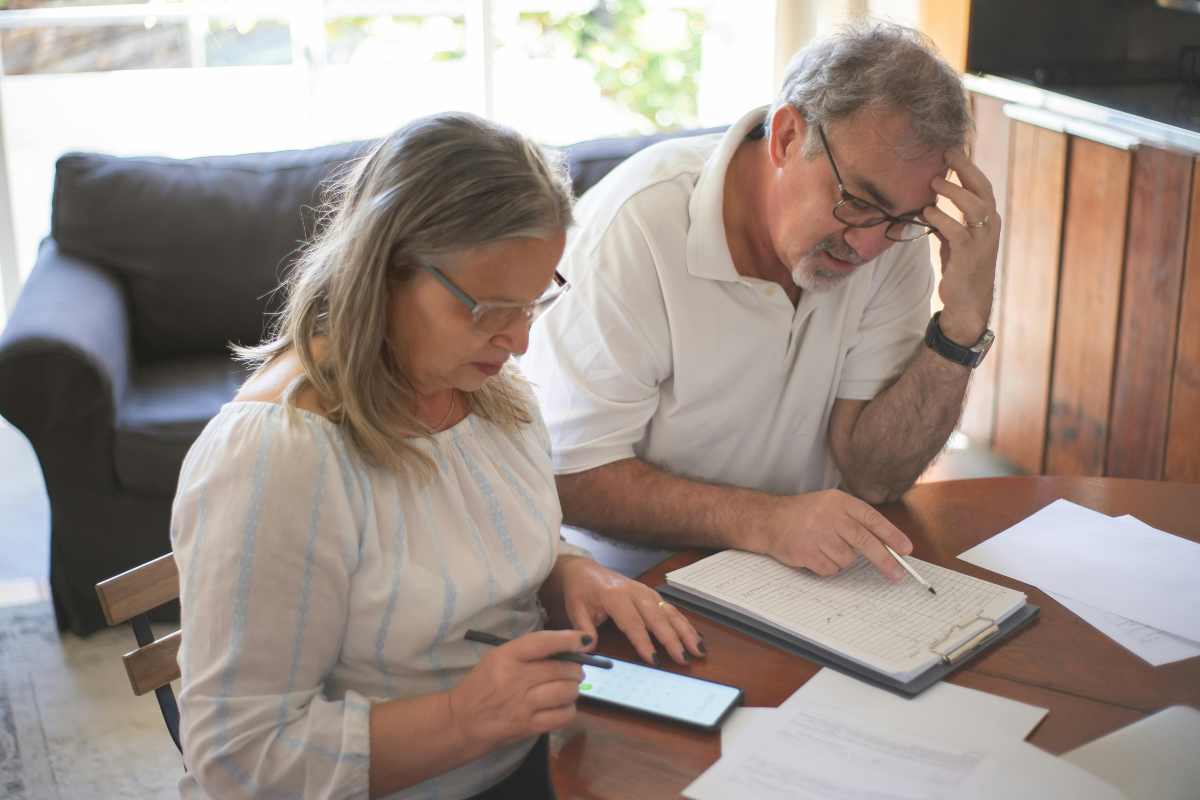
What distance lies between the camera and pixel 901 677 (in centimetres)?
115

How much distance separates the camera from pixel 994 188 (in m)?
3.25

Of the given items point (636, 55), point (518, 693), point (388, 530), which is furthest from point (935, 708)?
point (636, 55)

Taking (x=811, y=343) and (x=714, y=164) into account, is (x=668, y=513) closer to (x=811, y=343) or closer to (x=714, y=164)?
(x=811, y=343)

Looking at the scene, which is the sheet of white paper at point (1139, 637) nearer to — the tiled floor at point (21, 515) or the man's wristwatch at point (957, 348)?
the man's wristwatch at point (957, 348)

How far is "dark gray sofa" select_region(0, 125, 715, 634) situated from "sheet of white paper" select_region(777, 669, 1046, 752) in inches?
68.1

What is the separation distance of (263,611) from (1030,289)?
8.44 feet

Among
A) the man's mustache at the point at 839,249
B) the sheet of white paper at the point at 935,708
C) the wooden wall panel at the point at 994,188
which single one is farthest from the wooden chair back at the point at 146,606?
the wooden wall panel at the point at 994,188

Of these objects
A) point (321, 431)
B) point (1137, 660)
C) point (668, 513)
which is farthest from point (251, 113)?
point (1137, 660)

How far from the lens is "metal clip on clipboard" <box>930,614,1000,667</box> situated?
1.19 m

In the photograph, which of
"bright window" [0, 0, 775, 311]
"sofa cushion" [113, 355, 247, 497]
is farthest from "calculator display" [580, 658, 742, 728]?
"bright window" [0, 0, 775, 311]

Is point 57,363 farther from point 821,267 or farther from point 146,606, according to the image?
point 821,267

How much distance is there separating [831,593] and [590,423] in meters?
0.41

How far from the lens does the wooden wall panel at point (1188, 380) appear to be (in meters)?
2.65

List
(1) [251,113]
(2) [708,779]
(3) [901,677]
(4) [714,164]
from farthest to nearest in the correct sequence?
(1) [251,113] < (4) [714,164] < (3) [901,677] < (2) [708,779]
